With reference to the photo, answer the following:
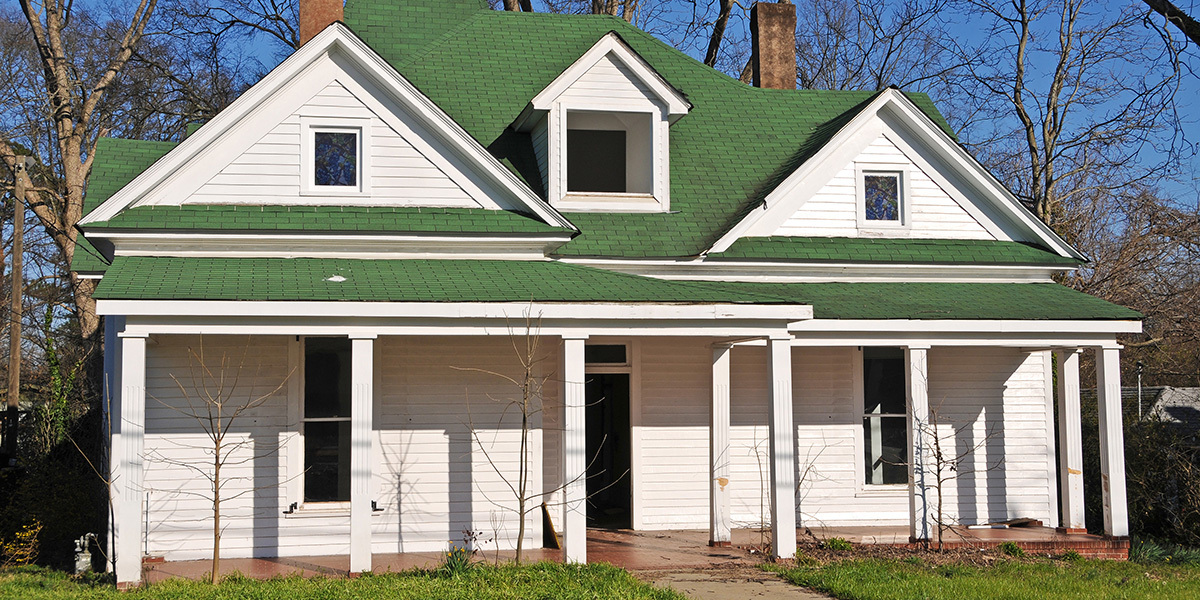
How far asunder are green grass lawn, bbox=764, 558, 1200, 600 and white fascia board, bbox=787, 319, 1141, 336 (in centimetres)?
291

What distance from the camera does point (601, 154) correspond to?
17328mm

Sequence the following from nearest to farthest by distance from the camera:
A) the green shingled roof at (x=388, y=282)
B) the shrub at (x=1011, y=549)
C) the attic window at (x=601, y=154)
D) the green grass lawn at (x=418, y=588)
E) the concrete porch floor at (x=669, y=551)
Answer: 1. the green grass lawn at (x=418, y=588)
2. the green shingled roof at (x=388, y=282)
3. the concrete porch floor at (x=669, y=551)
4. the shrub at (x=1011, y=549)
5. the attic window at (x=601, y=154)

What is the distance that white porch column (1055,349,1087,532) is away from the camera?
15.1 metres

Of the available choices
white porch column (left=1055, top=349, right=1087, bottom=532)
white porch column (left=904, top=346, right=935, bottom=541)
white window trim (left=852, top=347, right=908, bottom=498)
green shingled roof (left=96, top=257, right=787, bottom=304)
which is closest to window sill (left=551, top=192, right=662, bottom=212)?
green shingled roof (left=96, top=257, right=787, bottom=304)

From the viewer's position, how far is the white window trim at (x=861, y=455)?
15773 millimetres

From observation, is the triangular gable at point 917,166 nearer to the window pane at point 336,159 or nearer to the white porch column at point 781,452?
the white porch column at point 781,452

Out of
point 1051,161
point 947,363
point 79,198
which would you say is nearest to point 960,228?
point 947,363

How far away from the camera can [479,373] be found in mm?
14305

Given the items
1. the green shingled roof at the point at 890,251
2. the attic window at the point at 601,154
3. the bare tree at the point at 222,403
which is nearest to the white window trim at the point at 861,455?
the green shingled roof at the point at 890,251

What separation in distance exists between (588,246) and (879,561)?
224 inches

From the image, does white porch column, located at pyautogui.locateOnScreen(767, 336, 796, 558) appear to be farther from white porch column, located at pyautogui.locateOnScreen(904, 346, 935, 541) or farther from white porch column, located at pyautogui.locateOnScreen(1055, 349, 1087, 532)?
white porch column, located at pyautogui.locateOnScreen(1055, 349, 1087, 532)

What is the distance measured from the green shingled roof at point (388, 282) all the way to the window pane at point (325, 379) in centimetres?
108

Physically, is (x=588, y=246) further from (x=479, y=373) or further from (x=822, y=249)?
(x=822, y=249)

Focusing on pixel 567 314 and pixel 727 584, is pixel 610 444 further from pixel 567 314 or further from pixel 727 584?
pixel 727 584
